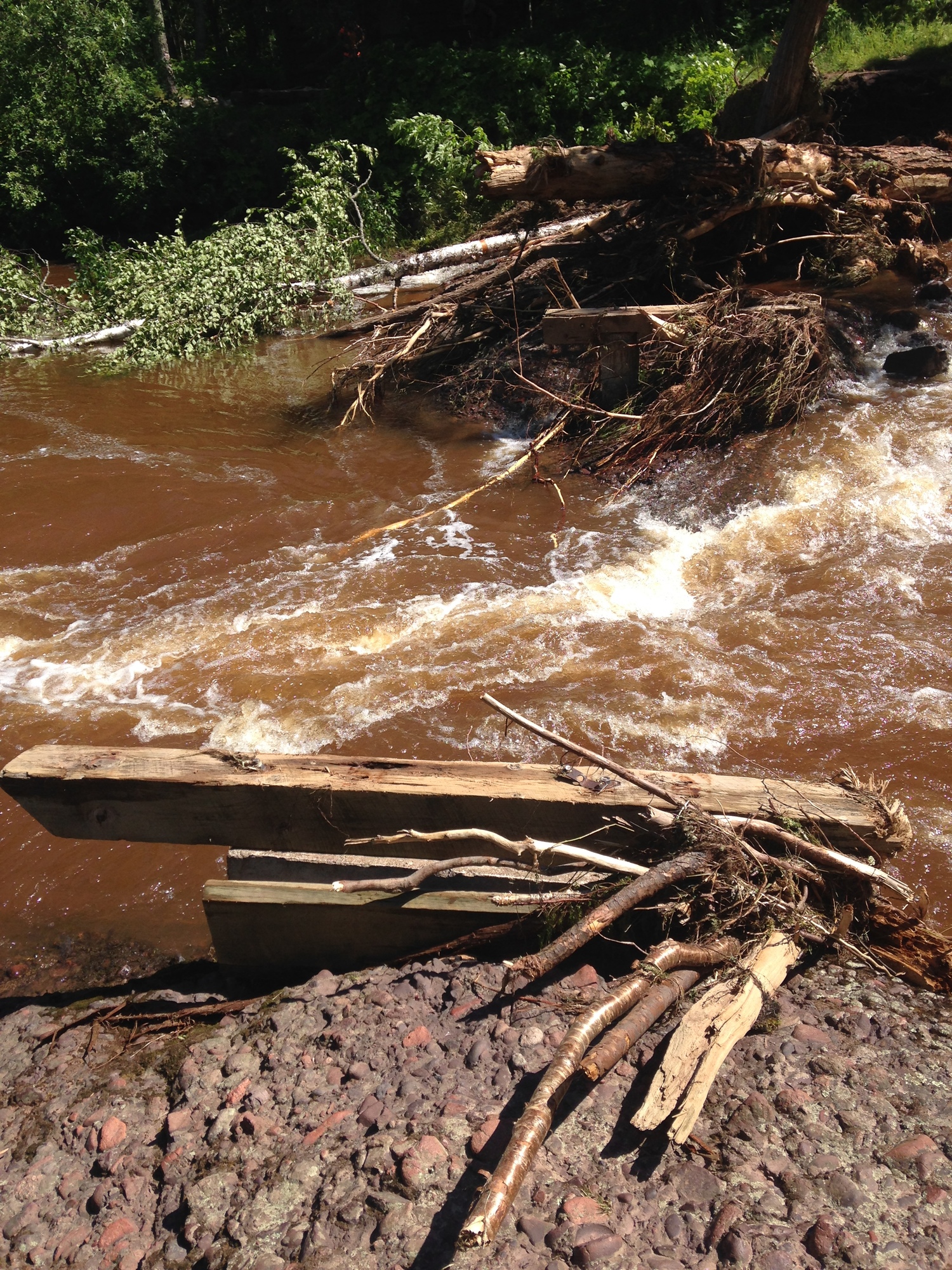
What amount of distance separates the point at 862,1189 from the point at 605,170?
317 inches

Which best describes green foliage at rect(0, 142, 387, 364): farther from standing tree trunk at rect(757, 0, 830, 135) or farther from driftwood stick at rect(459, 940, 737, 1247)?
driftwood stick at rect(459, 940, 737, 1247)

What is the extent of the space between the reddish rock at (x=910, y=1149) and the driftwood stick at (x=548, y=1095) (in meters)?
0.70

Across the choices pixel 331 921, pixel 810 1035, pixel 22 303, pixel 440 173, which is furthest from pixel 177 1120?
pixel 440 173

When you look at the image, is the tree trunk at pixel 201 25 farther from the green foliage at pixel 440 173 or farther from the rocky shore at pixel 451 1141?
the rocky shore at pixel 451 1141

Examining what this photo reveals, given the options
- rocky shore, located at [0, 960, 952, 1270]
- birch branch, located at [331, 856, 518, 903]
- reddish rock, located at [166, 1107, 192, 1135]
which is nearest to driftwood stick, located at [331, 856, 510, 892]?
birch branch, located at [331, 856, 518, 903]

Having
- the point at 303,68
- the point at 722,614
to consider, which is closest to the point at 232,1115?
Result: the point at 722,614

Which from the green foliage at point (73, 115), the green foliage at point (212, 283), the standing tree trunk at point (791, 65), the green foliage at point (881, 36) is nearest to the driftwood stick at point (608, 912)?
the green foliage at point (212, 283)

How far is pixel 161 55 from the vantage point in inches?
725

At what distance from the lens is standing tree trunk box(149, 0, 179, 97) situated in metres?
18.0

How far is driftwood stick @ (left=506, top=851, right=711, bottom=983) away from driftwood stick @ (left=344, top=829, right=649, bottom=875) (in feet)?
0.24

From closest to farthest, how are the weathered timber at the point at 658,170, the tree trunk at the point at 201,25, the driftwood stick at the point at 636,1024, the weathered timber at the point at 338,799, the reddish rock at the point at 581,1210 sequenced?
the reddish rock at the point at 581,1210, the driftwood stick at the point at 636,1024, the weathered timber at the point at 338,799, the weathered timber at the point at 658,170, the tree trunk at the point at 201,25

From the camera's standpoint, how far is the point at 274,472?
7906mm

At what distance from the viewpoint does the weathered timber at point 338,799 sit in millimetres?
3193

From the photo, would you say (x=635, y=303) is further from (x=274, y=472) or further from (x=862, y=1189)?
(x=862, y=1189)
